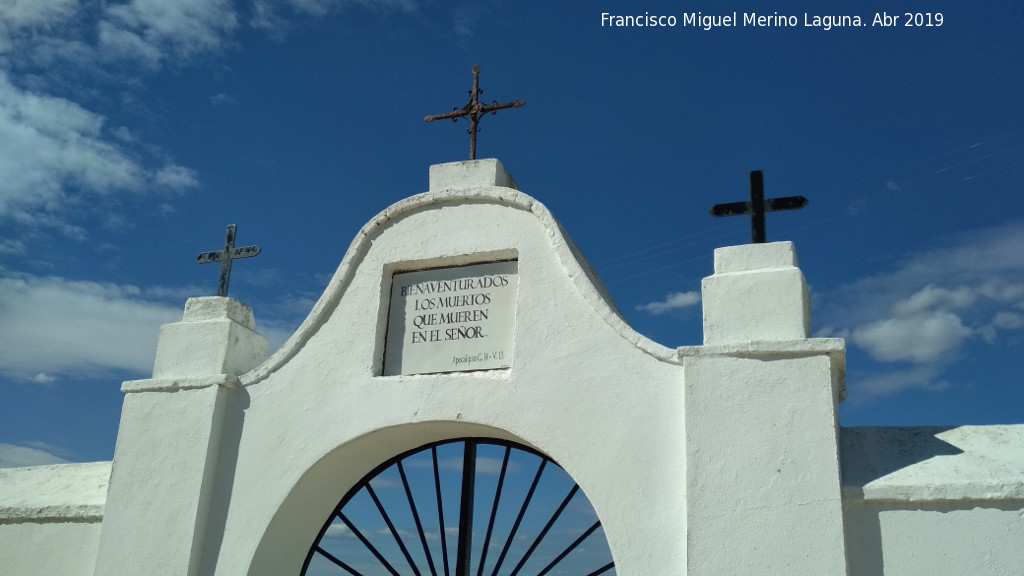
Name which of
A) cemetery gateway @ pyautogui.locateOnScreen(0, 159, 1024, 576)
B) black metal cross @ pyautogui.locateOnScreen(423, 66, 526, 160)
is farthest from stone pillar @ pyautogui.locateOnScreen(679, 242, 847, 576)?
black metal cross @ pyautogui.locateOnScreen(423, 66, 526, 160)

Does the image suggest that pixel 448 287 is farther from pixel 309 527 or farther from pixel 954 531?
pixel 954 531

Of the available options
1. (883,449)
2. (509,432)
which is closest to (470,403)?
(509,432)

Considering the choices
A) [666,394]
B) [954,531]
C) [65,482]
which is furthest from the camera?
[65,482]

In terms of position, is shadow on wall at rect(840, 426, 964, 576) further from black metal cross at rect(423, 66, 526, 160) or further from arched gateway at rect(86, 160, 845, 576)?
black metal cross at rect(423, 66, 526, 160)

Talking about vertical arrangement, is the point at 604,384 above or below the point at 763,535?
above

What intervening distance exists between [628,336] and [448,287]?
1.46 metres

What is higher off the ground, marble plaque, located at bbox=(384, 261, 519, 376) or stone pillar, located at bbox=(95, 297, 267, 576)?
marble plaque, located at bbox=(384, 261, 519, 376)

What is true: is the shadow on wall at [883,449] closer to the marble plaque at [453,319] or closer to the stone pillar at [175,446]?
the marble plaque at [453,319]

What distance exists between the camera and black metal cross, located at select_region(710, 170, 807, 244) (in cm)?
590

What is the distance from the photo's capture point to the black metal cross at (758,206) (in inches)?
232

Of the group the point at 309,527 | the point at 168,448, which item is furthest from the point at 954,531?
the point at 168,448

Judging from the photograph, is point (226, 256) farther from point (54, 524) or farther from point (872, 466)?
point (872, 466)

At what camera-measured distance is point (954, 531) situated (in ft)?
15.8

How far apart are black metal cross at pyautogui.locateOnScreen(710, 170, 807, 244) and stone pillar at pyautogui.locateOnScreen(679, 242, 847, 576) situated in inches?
11.6
